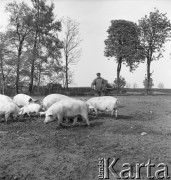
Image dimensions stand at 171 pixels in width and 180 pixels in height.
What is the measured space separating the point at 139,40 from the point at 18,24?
1888 centimetres

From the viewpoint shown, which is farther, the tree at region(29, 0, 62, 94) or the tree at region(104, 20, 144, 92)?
the tree at region(104, 20, 144, 92)

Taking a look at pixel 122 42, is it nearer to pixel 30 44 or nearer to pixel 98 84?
pixel 30 44

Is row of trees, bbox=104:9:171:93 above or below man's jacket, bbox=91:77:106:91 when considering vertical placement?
above

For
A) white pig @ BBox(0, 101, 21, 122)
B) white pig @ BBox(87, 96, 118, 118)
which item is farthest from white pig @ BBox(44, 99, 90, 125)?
white pig @ BBox(87, 96, 118, 118)

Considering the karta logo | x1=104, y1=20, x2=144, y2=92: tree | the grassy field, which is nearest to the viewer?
the karta logo

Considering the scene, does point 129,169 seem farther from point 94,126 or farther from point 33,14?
point 33,14

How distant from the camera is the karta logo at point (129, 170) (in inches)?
247

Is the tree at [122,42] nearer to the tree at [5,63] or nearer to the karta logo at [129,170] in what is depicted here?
the tree at [5,63]

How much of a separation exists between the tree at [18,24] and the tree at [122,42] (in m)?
16.1

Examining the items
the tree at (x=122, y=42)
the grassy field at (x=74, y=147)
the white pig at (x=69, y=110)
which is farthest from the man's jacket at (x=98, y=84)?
the tree at (x=122, y=42)

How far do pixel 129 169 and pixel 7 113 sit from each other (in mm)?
6860

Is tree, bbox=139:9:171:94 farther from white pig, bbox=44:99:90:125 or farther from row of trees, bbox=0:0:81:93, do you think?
white pig, bbox=44:99:90:125

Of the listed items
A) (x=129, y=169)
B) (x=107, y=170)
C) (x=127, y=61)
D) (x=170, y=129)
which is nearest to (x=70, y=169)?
(x=107, y=170)

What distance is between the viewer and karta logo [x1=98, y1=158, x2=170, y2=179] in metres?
6.28
